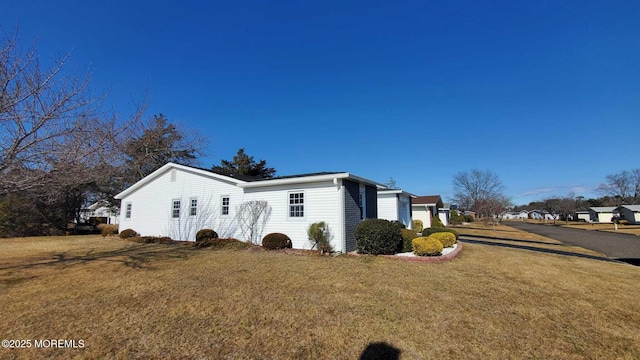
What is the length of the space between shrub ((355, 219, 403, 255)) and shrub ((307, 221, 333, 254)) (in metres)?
1.31

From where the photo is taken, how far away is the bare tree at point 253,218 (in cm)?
1365

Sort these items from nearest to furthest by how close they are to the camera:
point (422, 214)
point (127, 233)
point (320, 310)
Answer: point (320, 310) < point (127, 233) < point (422, 214)

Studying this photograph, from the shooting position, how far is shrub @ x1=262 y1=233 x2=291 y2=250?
1223 centimetres

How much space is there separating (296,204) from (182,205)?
8.24 meters

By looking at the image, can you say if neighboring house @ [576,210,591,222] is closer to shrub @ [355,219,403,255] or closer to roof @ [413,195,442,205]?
roof @ [413,195,442,205]

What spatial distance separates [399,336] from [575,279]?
273 inches

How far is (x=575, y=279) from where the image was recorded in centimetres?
775

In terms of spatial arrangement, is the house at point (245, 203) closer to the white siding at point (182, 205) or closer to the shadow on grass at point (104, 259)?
the white siding at point (182, 205)

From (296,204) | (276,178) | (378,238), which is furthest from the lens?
(276,178)

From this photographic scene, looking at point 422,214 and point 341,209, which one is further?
point 422,214

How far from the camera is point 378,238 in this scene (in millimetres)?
10703

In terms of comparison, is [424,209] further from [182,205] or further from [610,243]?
[182,205]

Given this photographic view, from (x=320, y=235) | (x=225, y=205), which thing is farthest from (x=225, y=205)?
(x=320, y=235)

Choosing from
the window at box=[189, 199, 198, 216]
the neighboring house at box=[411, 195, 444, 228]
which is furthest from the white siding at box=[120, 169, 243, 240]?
the neighboring house at box=[411, 195, 444, 228]
